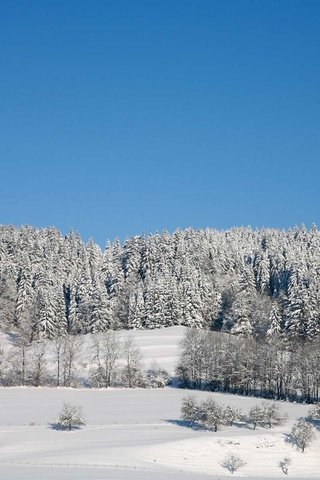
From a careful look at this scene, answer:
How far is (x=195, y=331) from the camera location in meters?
108

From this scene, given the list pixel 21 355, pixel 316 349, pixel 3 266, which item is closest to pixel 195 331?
pixel 316 349

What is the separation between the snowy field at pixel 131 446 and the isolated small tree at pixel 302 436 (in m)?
0.76

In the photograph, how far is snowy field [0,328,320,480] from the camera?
4666cm

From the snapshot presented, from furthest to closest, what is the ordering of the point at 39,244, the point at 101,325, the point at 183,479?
the point at 39,244
the point at 101,325
the point at 183,479

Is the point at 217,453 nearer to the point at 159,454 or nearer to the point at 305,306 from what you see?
the point at 159,454

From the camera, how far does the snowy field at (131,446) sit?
46.7 m

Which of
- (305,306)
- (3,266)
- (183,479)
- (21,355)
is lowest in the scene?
(183,479)

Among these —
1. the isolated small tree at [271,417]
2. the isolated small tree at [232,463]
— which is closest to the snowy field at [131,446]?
the isolated small tree at [232,463]

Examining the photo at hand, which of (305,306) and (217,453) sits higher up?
(305,306)

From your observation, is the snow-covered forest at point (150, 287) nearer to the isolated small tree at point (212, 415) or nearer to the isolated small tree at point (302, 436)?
the isolated small tree at point (212, 415)

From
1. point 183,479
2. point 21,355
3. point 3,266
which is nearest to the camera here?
point 183,479

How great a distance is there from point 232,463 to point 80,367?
54.3 m

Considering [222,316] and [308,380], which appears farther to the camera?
[222,316]

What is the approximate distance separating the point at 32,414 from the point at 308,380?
39927mm
